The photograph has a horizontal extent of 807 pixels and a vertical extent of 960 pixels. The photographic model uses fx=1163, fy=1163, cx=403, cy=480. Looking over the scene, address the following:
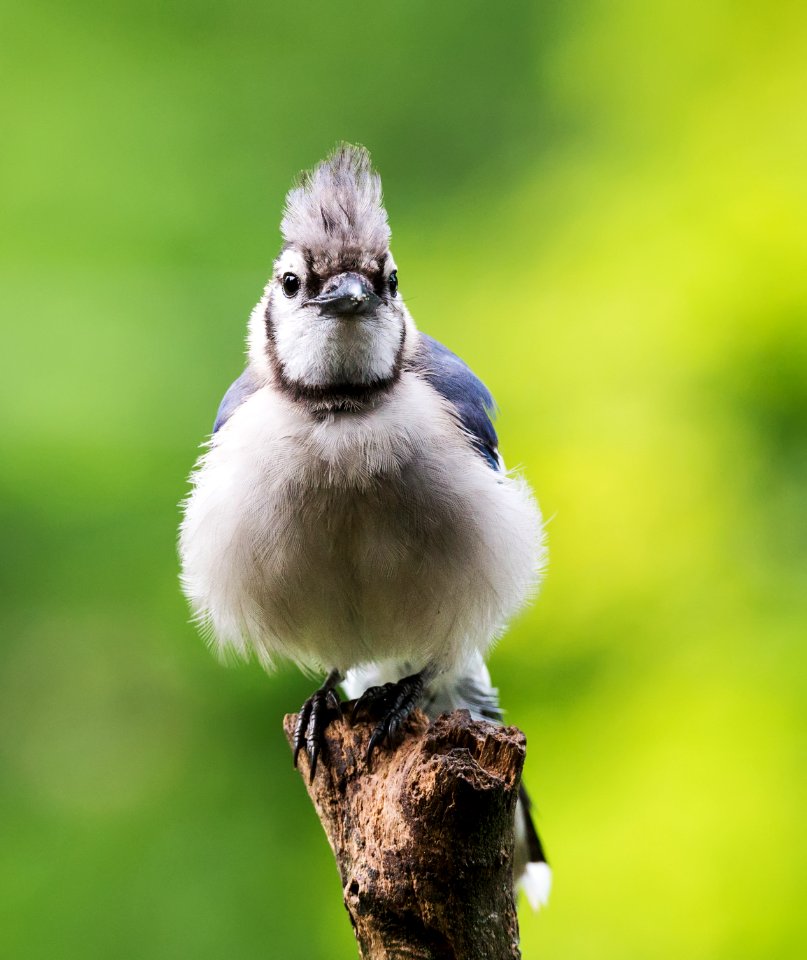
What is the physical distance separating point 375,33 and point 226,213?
2.98 ft

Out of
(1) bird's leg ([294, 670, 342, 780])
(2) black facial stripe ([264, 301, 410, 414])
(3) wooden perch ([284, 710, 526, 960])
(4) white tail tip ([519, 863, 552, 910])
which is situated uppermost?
(2) black facial stripe ([264, 301, 410, 414])

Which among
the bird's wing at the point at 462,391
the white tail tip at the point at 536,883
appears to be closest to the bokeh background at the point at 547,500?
the white tail tip at the point at 536,883

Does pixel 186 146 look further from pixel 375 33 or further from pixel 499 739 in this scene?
pixel 499 739

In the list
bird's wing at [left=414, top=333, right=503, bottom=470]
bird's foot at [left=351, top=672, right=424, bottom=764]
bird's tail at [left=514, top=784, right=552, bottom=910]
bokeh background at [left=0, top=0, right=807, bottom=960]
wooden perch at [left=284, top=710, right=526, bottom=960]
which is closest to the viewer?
wooden perch at [left=284, top=710, right=526, bottom=960]

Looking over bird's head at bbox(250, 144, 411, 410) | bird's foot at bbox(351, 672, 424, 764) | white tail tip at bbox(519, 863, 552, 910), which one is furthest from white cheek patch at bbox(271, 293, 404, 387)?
white tail tip at bbox(519, 863, 552, 910)

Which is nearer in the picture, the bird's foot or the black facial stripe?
the bird's foot

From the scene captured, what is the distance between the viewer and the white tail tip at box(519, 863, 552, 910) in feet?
8.45

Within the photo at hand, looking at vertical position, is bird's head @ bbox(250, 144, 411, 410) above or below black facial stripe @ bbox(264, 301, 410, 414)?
above

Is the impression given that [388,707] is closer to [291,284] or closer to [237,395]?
[237,395]

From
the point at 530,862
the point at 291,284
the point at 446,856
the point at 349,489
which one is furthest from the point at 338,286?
the point at 530,862

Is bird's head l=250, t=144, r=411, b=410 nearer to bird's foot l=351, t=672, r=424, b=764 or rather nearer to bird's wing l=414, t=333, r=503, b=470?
bird's wing l=414, t=333, r=503, b=470

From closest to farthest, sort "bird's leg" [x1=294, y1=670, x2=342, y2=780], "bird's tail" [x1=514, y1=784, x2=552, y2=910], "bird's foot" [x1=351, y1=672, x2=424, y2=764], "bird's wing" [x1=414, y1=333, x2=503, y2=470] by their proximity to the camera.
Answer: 1. "bird's foot" [x1=351, y1=672, x2=424, y2=764]
2. "bird's leg" [x1=294, y1=670, x2=342, y2=780]
3. "bird's wing" [x1=414, y1=333, x2=503, y2=470]
4. "bird's tail" [x1=514, y1=784, x2=552, y2=910]

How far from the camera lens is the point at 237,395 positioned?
242 centimetres

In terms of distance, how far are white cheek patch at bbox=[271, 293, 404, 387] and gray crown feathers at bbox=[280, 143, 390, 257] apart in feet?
0.41
